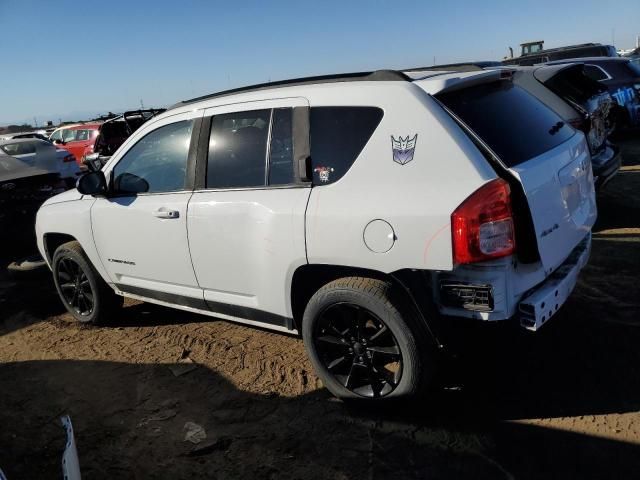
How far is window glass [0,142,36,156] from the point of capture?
8711mm

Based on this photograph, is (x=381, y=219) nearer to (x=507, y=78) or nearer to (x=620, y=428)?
(x=507, y=78)

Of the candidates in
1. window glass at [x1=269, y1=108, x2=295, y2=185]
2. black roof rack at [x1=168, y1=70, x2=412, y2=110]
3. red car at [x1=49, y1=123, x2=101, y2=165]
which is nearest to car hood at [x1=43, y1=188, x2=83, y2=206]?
black roof rack at [x1=168, y1=70, x2=412, y2=110]

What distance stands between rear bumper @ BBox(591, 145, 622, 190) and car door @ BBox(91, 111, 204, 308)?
4107 millimetres

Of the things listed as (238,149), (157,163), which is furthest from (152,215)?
(238,149)

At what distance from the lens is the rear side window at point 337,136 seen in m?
2.87

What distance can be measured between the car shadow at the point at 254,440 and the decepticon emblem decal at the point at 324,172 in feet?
4.58

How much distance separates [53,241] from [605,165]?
18.7 ft

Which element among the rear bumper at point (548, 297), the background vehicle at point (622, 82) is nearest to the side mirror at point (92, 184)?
the rear bumper at point (548, 297)

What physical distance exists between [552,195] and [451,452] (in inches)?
56.8

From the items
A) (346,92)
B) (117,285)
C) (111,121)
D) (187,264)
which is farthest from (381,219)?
(111,121)

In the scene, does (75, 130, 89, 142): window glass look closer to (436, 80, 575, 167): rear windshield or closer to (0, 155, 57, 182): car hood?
(0, 155, 57, 182): car hood

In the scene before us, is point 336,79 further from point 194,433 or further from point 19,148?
point 19,148

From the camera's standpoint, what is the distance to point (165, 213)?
3705 mm

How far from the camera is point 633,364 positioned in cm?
328
